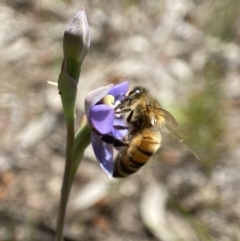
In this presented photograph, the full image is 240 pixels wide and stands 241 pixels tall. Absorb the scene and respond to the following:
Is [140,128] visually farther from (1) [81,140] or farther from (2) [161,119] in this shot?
(1) [81,140]

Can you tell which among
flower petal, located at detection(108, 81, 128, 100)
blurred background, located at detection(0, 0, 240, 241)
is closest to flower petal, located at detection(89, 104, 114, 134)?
flower petal, located at detection(108, 81, 128, 100)

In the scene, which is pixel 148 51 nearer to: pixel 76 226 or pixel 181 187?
pixel 181 187

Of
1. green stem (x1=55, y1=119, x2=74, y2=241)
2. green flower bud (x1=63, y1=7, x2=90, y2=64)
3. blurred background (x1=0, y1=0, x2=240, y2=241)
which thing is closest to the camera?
green flower bud (x1=63, y1=7, x2=90, y2=64)

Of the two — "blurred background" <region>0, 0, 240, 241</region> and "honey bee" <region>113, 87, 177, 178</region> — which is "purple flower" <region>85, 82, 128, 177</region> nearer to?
"honey bee" <region>113, 87, 177, 178</region>

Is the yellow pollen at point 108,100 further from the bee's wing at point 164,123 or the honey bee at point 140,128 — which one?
the bee's wing at point 164,123

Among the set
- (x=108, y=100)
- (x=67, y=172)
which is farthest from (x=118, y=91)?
(x=67, y=172)

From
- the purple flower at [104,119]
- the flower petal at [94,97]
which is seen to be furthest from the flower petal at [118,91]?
the flower petal at [94,97]

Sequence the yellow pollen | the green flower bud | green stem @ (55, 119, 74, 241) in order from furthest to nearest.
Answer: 1. the yellow pollen
2. green stem @ (55, 119, 74, 241)
3. the green flower bud

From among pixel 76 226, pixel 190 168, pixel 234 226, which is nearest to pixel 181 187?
pixel 190 168
